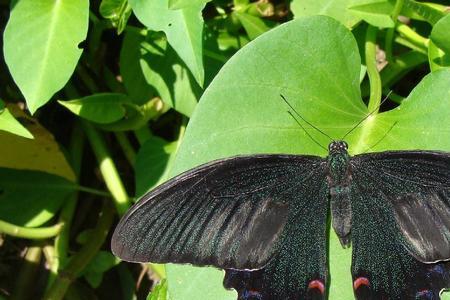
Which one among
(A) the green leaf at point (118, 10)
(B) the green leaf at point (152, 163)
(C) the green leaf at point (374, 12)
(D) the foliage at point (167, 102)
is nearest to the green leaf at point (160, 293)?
(D) the foliage at point (167, 102)

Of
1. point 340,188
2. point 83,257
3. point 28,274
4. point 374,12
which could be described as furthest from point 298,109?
point 28,274

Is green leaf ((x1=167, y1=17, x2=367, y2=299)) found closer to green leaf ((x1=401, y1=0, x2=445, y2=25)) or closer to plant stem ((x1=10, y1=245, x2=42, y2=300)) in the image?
green leaf ((x1=401, y1=0, x2=445, y2=25))

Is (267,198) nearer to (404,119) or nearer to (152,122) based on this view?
(404,119)

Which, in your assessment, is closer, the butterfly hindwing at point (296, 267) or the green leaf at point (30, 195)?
the butterfly hindwing at point (296, 267)

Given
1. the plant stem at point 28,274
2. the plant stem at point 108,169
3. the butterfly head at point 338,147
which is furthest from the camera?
the plant stem at point 28,274

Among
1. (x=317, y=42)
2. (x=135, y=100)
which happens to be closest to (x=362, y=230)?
(x=317, y=42)

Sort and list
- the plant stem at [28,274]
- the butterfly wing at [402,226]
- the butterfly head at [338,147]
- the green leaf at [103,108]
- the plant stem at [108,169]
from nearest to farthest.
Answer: the butterfly wing at [402,226], the butterfly head at [338,147], the green leaf at [103,108], the plant stem at [108,169], the plant stem at [28,274]

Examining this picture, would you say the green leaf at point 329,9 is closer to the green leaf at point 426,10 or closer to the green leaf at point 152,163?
the green leaf at point 426,10
